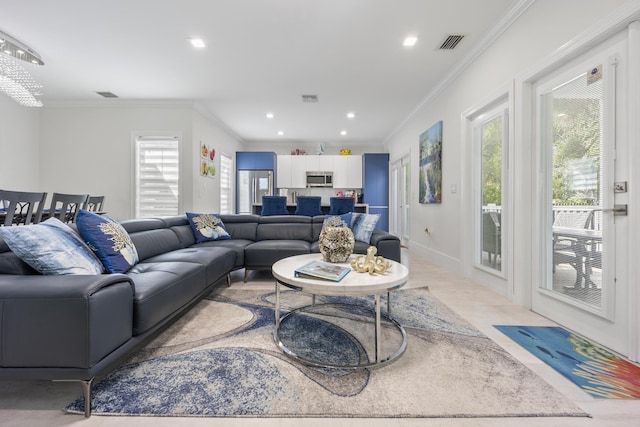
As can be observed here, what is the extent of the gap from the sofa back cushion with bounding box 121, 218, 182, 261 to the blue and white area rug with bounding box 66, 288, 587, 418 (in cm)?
88

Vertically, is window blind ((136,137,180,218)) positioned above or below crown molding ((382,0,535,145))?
below

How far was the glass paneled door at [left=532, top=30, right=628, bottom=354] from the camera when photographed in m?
1.73

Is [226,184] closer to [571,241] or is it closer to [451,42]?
[451,42]

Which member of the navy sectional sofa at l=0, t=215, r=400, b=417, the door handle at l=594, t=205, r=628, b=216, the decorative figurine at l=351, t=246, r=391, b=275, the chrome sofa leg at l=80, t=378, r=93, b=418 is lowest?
the chrome sofa leg at l=80, t=378, r=93, b=418

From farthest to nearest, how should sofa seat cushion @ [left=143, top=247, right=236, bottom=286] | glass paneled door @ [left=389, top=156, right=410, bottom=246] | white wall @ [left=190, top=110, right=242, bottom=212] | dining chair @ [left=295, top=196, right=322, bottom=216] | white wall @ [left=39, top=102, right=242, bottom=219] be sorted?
glass paneled door @ [left=389, top=156, right=410, bottom=246], white wall @ [left=190, top=110, right=242, bottom=212], white wall @ [left=39, top=102, right=242, bottom=219], dining chair @ [left=295, top=196, right=322, bottom=216], sofa seat cushion @ [left=143, top=247, right=236, bottom=286]

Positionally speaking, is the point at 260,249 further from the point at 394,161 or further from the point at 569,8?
the point at 394,161

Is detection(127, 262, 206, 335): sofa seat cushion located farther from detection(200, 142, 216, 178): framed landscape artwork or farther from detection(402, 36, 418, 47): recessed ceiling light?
detection(200, 142, 216, 178): framed landscape artwork

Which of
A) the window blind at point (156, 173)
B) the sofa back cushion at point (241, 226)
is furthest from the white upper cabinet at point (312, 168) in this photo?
the sofa back cushion at point (241, 226)

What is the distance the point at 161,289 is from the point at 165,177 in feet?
13.1

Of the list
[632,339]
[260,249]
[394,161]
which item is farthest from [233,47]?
[394,161]

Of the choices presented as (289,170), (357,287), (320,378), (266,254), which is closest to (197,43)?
(266,254)

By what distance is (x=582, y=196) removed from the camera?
6.40 feet

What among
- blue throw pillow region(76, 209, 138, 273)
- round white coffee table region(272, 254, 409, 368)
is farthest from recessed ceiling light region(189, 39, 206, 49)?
round white coffee table region(272, 254, 409, 368)

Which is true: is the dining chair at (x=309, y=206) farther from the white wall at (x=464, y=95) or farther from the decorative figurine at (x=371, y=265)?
the decorative figurine at (x=371, y=265)
